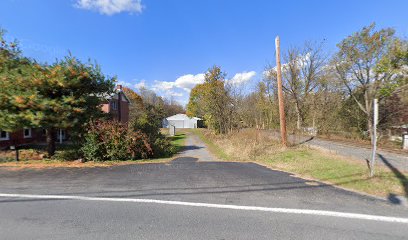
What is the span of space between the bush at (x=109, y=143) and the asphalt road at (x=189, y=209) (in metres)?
3.46

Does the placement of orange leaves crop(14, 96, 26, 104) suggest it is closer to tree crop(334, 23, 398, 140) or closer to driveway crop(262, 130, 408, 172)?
driveway crop(262, 130, 408, 172)

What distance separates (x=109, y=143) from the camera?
417 inches

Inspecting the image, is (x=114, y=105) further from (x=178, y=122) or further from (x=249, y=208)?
(x=178, y=122)

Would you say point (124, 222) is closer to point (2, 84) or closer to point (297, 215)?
point (297, 215)

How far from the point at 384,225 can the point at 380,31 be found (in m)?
18.6

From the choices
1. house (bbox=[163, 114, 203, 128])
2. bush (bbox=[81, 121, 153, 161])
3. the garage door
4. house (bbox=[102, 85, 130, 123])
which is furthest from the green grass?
the garage door

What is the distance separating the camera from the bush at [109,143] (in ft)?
34.2

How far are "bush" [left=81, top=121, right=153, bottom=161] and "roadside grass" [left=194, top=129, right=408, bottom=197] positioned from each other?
18.7 feet

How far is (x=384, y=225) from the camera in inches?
139

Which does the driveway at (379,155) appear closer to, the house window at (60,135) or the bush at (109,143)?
the bush at (109,143)

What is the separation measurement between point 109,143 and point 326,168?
32.9ft

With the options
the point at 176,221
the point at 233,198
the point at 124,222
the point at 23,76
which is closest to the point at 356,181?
the point at 233,198

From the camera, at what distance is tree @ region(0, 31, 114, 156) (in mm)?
9055

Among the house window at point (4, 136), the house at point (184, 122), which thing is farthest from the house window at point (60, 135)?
the house at point (184, 122)
